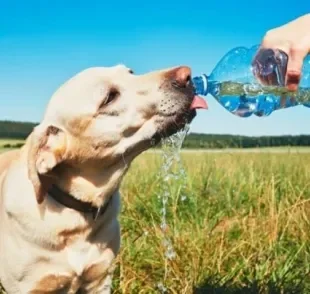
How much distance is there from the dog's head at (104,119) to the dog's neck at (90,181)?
0.05 meters

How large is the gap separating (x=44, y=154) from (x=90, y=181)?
1.05ft

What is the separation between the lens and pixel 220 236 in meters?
4.86

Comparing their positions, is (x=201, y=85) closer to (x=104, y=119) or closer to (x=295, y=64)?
(x=104, y=119)

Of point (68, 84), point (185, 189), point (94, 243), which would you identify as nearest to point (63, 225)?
point (94, 243)

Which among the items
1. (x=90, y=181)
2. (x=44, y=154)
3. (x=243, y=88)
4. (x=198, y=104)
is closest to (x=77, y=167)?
(x=90, y=181)

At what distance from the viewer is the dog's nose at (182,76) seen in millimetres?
3566

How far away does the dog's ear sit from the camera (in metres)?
3.57

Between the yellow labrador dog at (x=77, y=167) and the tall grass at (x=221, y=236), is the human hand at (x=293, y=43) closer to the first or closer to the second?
the yellow labrador dog at (x=77, y=167)

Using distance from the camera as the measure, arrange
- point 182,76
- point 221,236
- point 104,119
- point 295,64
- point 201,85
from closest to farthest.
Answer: point 295,64 < point 182,76 < point 104,119 < point 201,85 < point 221,236

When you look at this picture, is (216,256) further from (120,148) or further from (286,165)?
(286,165)

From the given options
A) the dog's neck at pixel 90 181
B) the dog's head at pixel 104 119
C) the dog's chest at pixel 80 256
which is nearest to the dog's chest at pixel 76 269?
the dog's chest at pixel 80 256

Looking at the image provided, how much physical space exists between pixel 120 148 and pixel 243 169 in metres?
4.12

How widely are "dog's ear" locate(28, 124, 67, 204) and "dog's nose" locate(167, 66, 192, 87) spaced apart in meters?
0.68

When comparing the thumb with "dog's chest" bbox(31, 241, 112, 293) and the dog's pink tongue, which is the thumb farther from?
"dog's chest" bbox(31, 241, 112, 293)
